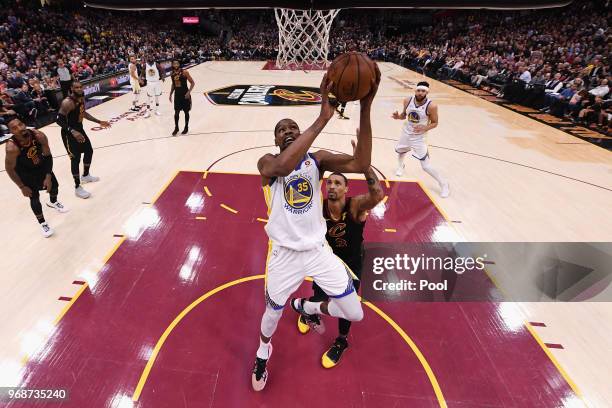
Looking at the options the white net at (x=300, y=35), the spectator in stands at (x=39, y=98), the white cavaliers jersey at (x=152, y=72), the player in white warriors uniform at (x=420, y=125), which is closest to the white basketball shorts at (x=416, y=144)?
the player in white warriors uniform at (x=420, y=125)

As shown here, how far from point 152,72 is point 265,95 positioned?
4594 millimetres

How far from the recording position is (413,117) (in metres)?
5.88

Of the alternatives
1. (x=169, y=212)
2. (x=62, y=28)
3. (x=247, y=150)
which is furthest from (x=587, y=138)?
(x=62, y=28)

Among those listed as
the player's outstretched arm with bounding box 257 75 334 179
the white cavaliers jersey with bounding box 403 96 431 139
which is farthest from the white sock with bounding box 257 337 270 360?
the white cavaliers jersey with bounding box 403 96 431 139

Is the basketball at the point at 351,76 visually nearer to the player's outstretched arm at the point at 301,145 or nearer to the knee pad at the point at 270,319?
the player's outstretched arm at the point at 301,145

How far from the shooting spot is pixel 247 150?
316 inches

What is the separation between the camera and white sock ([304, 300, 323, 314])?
2992 mm

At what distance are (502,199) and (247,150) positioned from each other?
5132 mm

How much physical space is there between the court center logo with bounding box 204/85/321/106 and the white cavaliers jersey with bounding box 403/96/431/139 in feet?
23.4

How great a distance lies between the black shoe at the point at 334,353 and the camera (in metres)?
3.01

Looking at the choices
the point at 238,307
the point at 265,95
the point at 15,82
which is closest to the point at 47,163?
the point at 238,307

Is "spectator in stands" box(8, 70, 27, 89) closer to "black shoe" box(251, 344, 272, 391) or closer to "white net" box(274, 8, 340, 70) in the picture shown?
"white net" box(274, 8, 340, 70)

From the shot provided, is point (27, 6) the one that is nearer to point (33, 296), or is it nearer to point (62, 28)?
point (62, 28)

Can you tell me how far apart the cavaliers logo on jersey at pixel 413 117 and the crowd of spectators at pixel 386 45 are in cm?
776
